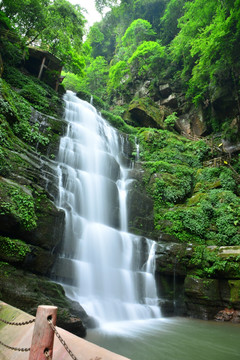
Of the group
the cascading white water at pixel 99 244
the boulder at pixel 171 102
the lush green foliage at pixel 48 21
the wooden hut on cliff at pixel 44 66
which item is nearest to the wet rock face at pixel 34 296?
the cascading white water at pixel 99 244

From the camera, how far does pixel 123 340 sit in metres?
5.30

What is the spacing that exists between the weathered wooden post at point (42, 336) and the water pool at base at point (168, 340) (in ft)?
11.4

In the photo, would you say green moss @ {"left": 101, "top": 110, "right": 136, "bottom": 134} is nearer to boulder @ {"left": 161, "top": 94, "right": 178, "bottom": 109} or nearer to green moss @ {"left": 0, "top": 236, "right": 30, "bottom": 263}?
boulder @ {"left": 161, "top": 94, "right": 178, "bottom": 109}

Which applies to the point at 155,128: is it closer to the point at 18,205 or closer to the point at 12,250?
the point at 18,205

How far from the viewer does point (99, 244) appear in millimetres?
8812

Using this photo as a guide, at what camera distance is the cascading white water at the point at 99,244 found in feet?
23.8

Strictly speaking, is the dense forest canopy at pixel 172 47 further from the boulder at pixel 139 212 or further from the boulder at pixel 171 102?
the boulder at pixel 139 212

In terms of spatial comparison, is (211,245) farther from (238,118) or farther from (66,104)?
(66,104)

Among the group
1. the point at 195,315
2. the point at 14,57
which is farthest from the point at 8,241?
the point at 14,57

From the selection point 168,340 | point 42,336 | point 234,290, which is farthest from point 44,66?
point 42,336

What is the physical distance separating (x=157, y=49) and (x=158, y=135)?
41.1 ft

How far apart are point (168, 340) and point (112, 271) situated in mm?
3251

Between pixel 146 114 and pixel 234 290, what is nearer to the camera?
pixel 234 290

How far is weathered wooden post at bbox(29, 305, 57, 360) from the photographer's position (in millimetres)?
1776
